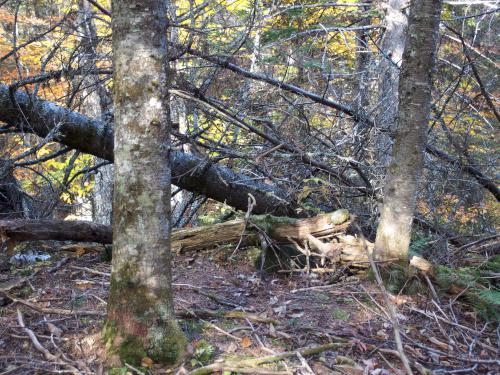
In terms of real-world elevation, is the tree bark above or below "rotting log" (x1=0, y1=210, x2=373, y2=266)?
above

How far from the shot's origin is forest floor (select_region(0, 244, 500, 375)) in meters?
2.98

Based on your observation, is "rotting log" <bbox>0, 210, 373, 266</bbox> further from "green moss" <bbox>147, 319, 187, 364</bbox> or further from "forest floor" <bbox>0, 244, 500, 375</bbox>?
"green moss" <bbox>147, 319, 187, 364</bbox>

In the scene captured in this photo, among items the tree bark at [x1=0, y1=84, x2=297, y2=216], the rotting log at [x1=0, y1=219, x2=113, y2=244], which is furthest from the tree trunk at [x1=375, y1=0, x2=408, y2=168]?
the rotting log at [x1=0, y1=219, x2=113, y2=244]

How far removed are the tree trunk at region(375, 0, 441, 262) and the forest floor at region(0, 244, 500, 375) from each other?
623 mm

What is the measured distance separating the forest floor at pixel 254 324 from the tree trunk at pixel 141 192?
0.60ft

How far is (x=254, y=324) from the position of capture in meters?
3.57

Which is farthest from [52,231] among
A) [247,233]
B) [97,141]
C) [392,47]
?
[392,47]

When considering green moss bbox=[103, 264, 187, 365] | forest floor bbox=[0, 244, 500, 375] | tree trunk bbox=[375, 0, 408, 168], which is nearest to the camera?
green moss bbox=[103, 264, 187, 365]

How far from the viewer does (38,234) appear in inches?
182

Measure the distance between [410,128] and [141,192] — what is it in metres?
2.42

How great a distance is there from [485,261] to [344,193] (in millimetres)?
1910

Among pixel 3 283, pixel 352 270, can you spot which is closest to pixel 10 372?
pixel 3 283

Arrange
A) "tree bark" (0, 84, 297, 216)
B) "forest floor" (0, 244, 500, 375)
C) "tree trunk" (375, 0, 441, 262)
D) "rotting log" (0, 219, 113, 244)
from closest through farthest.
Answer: "forest floor" (0, 244, 500, 375) → "tree trunk" (375, 0, 441, 262) → "rotting log" (0, 219, 113, 244) → "tree bark" (0, 84, 297, 216)

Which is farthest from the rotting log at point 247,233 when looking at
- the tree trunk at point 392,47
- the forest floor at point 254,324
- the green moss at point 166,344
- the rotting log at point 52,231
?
the tree trunk at point 392,47
